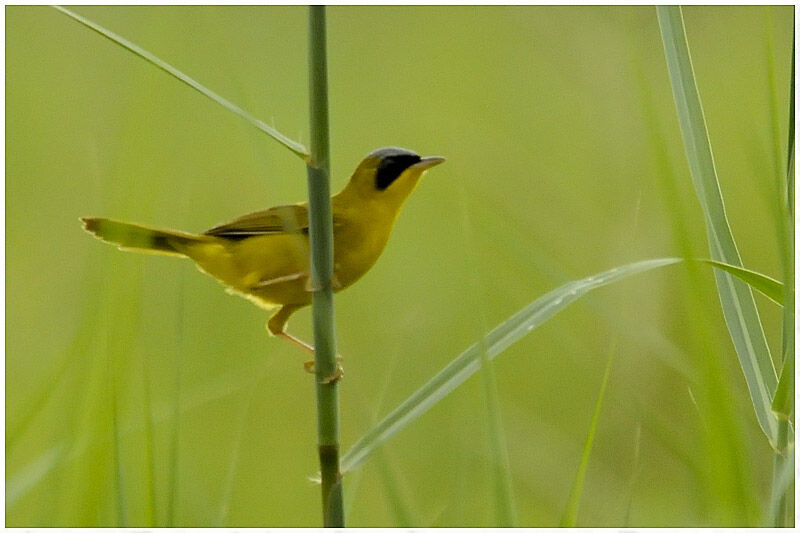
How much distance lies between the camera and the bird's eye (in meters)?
1.49

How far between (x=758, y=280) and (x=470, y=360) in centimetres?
35

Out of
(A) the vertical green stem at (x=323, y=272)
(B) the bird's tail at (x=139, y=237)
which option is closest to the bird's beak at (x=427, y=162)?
(B) the bird's tail at (x=139, y=237)

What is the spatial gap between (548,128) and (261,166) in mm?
1002

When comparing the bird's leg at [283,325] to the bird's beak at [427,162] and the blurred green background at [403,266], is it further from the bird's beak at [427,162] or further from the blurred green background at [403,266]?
the bird's beak at [427,162]

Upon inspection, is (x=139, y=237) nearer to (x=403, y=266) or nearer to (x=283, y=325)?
(x=283, y=325)

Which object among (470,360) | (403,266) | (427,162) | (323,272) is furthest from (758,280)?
(403,266)

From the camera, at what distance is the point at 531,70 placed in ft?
6.26

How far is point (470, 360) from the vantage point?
958mm

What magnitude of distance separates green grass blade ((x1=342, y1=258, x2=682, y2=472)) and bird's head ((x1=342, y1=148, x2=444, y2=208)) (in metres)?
0.52

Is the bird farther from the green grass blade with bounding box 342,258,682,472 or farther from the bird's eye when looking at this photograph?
the green grass blade with bounding box 342,258,682,472

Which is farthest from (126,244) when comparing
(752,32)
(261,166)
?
(752,32)

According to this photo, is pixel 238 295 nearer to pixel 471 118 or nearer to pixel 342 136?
pixel 342 136

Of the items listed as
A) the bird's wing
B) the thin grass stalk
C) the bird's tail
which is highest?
the bird's wing

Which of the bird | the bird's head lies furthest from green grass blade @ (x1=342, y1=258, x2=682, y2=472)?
the bird's head
